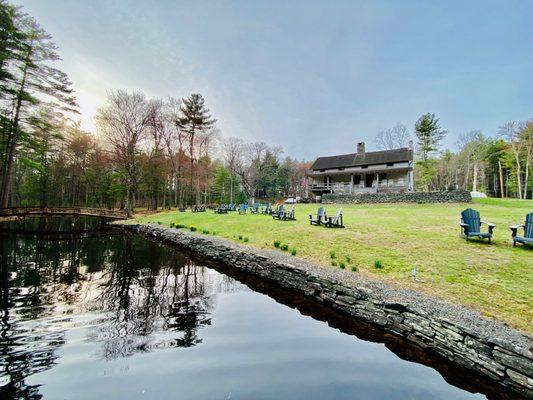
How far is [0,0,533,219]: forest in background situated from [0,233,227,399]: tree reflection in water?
58.3 feet

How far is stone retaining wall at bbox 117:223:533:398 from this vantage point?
3.51 m

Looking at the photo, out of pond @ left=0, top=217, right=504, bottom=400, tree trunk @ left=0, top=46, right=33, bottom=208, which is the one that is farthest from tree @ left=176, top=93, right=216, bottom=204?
pond @ left=0, top=217, right=504, bottom=400

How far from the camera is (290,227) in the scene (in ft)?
46.4

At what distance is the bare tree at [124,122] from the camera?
26.7 m

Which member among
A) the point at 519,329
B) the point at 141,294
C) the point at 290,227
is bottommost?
the point at 141,294

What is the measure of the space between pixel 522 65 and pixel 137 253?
114 feet

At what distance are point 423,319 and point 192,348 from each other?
15.5 feet

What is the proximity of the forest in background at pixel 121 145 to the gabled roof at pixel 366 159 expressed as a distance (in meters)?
9.58

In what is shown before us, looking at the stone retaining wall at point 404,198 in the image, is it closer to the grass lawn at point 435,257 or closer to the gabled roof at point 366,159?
the gabled roof at point 366,159

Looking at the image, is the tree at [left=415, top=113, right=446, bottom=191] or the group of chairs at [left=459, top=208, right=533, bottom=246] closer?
the group of chairs at [left=459, top=208, right=533, bottom=246]

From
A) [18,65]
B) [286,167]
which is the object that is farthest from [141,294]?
[286,167]

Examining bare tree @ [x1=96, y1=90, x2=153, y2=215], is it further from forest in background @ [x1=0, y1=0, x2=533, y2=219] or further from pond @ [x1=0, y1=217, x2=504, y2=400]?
pond @ [x1=0, y1=217, x2=504, y2=400]

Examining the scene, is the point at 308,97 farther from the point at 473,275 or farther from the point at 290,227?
the point at 473,275

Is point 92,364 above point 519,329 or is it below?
below
